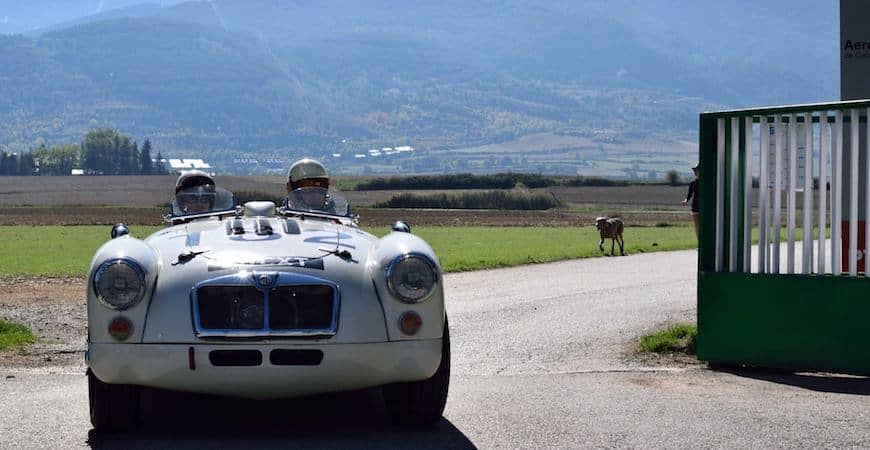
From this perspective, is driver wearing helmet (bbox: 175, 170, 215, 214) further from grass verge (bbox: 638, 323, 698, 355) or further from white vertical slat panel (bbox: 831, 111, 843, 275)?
white vertical slat panel (bbox: 831, 111, 843, 275)

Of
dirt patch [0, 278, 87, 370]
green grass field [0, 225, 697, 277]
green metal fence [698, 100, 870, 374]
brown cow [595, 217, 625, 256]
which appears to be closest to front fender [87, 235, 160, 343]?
dirt patch [0, 278, 87, 370]

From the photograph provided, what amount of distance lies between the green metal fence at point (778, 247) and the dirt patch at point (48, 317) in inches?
201

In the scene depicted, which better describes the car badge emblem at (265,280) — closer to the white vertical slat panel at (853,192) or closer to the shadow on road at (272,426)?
the shadow on road at (272,426)

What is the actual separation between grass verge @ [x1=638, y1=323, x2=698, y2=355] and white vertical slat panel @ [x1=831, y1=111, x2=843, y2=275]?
1.61m

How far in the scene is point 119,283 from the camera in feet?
24.4

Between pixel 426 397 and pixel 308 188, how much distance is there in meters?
2.41

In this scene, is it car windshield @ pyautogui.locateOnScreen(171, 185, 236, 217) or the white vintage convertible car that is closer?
the white vintage convertible car


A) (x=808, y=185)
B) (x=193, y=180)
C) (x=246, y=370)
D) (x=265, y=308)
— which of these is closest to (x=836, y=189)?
(x=808, y=185)

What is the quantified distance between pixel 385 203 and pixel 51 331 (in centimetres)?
7340

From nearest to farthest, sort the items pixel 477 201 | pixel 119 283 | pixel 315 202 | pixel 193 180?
pixel 119 283 < pixel 315 202 < pixel 193 180 < pixel 477 201

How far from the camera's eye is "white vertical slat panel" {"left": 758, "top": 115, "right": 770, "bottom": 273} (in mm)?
10328

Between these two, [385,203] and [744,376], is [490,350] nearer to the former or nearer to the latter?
[744,376]

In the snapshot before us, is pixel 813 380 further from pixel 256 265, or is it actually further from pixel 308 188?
pixel 256 265

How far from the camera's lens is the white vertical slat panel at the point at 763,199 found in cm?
1033
